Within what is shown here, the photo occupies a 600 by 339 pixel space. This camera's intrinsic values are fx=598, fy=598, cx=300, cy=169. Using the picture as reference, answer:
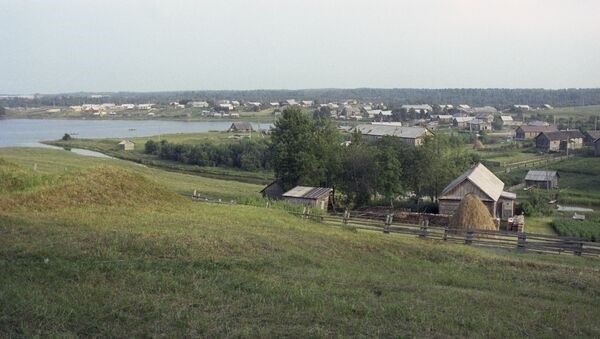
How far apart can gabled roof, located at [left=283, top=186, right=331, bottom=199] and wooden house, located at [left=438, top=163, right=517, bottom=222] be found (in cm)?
720

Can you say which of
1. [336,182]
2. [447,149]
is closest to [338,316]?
[336,182]

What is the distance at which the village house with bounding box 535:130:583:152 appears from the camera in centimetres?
8292

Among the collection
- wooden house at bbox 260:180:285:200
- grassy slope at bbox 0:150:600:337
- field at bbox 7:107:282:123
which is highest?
grassy slope at bbox 0:150:600:337

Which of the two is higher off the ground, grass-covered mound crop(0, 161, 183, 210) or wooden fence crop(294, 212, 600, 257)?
grass-covered mound crop(0, 161, 183, 210)

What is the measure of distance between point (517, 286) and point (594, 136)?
3275 inches

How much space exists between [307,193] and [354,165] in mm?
5275

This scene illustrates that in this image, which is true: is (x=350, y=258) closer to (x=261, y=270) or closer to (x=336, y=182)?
(x=261, y=270)

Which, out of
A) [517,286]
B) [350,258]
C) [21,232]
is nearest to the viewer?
[517,286]

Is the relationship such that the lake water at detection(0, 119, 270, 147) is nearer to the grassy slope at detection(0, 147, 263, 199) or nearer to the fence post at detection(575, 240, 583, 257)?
the grassy slope at detection(0, 147, 263, 199)

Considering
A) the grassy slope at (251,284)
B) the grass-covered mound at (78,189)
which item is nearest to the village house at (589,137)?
the grassy slope at (251,284)

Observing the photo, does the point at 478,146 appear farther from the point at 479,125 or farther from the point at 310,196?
the point at 310,196

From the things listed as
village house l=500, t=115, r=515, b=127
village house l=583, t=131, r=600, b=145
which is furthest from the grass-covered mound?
village house l=500, t=115, r=515, b=127

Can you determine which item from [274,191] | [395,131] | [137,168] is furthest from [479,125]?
[274,191]

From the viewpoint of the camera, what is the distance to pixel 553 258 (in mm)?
20281
